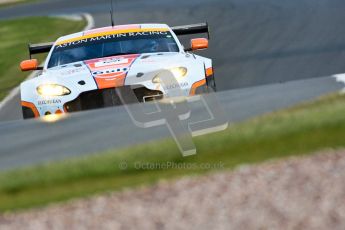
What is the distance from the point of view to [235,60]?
44.7 ft

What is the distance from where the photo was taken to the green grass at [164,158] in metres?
5.23

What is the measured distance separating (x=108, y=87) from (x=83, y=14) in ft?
50.7

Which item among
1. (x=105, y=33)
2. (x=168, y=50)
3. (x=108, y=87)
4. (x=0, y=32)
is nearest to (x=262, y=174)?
(x=108, y=87)

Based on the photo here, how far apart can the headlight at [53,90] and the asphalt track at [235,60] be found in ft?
5.76

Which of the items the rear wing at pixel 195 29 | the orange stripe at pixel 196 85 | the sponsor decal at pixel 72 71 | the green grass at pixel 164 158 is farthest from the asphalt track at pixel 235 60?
the sponsor decal at pixel 72 71

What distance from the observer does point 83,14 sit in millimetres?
23250

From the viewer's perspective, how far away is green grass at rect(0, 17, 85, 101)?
14797 millimetres

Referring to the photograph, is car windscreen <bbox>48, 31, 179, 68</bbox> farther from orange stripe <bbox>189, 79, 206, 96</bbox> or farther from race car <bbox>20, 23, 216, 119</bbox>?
orange stripe <bbox>189, 79, 206, 96</bbox>

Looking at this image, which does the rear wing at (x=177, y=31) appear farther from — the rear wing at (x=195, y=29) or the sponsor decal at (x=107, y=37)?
the sponsor decal at (x=107, y=37)

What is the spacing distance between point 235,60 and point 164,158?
822 centimetres

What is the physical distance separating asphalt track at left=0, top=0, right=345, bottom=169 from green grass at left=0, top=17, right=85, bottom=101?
100cm

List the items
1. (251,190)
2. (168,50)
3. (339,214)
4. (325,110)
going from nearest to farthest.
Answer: (339,214) → (251,190) → (325,110) → (168,50)

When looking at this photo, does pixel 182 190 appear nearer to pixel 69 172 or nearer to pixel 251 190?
pixel 251 190

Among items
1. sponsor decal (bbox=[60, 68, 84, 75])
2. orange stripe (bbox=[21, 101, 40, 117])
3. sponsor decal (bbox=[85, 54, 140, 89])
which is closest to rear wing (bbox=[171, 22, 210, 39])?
sponsor decal (bbox=[85, 54, 140, 89])
